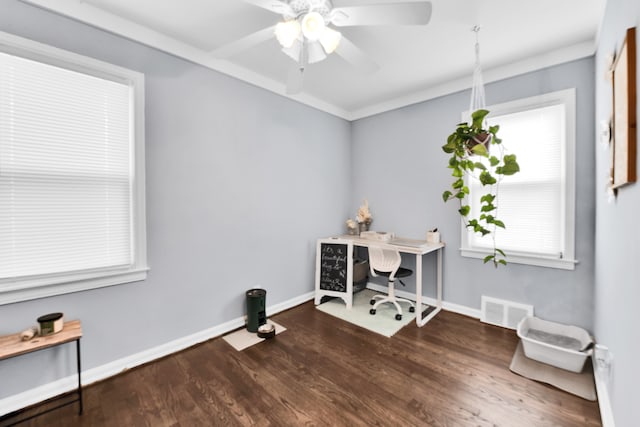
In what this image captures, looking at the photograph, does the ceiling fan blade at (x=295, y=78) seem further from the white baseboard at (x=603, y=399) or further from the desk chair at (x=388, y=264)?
the white baseboard at (x=603, y=399)

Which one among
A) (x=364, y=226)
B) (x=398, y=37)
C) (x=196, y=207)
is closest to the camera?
(x=398, y=37)

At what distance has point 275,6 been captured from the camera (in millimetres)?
1401

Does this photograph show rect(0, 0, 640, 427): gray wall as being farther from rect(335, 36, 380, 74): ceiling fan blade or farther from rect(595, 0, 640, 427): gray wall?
rect(335, 36, 380, 74): ceiling fan blade

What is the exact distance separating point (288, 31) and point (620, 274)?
2120 mm

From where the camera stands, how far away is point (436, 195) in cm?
317

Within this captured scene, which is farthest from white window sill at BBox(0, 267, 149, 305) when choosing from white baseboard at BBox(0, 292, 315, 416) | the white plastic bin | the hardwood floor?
the white plastic bin

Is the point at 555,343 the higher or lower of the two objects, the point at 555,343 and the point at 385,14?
the lower

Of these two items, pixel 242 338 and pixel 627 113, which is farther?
pixel 242 338

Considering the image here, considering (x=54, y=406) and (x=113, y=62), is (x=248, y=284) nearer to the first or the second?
(x=54, y=406)

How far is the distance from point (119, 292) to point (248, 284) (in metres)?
1.12

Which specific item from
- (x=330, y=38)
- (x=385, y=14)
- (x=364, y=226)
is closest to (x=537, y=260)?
(x=364, y=226)

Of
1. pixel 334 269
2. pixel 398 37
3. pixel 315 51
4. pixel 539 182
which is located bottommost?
pixel 334 269

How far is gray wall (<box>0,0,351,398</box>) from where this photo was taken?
1.80 metres

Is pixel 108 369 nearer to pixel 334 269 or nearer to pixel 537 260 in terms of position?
pixel 334 269
